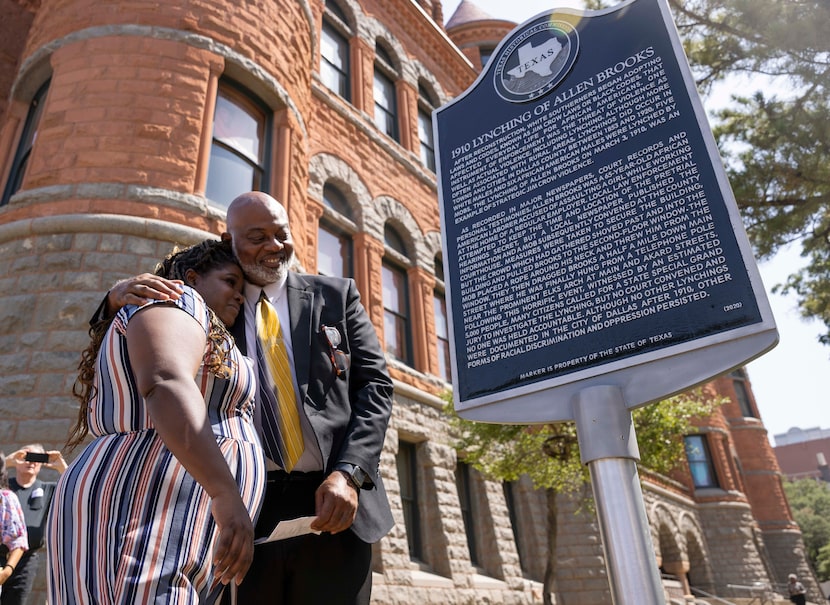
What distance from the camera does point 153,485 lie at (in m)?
1.65

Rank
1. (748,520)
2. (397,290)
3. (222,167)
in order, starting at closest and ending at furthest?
1. (222,167)
2. (397,290)
3. (748,520)

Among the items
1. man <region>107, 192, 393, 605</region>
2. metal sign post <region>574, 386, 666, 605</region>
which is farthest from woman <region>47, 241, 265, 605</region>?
metal sign post <region>574, 386, 666, 605</region>

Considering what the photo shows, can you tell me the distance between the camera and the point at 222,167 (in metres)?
8.27

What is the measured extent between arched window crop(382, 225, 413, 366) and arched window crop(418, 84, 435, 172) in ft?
10.0

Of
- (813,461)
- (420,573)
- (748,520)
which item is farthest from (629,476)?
(813,461)

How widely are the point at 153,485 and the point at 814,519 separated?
2274 inches

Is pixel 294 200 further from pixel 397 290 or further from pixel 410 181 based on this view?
pixel 410 181

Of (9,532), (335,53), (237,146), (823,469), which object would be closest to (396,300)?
(237,146)

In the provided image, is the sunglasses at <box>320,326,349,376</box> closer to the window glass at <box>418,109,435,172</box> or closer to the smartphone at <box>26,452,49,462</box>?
the smartphone at <box>26,452,49,462</box>

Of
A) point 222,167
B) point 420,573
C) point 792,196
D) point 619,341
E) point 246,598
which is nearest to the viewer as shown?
point 246,598

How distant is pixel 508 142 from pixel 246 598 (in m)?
2.76

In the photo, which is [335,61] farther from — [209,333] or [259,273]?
[209,333]

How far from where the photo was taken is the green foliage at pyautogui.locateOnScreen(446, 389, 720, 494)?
10.0 metres

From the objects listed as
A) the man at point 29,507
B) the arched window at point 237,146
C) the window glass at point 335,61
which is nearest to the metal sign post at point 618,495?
the man at point 29,507
